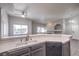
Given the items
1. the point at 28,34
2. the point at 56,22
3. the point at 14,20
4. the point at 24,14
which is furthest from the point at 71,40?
the point at 14,20

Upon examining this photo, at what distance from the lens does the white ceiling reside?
5.36 feet

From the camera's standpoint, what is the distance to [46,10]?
168cm

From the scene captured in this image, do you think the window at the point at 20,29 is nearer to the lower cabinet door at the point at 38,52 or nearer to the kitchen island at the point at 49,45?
the kitchen island at the point at 49,45

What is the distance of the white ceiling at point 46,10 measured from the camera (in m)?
1.63

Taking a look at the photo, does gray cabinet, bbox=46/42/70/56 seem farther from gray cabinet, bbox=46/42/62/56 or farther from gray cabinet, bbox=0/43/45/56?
gray cabinet, bbox=0/43/45/56

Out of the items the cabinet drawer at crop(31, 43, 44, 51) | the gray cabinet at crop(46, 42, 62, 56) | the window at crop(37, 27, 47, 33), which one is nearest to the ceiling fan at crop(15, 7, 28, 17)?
the window at crop(37, 27, 47, 33)

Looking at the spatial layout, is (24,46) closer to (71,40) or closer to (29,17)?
(29,17)

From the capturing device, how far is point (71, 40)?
170 cm

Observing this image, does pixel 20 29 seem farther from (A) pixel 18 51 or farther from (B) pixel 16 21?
(A) pixel 18 51

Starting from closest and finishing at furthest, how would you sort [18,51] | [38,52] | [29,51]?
[18,51], [29,51], [38,52]

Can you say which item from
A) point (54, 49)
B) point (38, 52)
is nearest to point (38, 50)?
point (38, 52)

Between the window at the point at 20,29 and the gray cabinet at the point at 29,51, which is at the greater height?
the window at the point at 20,29

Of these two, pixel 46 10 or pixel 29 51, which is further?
pixel 46 10

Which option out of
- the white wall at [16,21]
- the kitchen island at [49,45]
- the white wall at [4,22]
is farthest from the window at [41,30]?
the white wall at [4,22]
